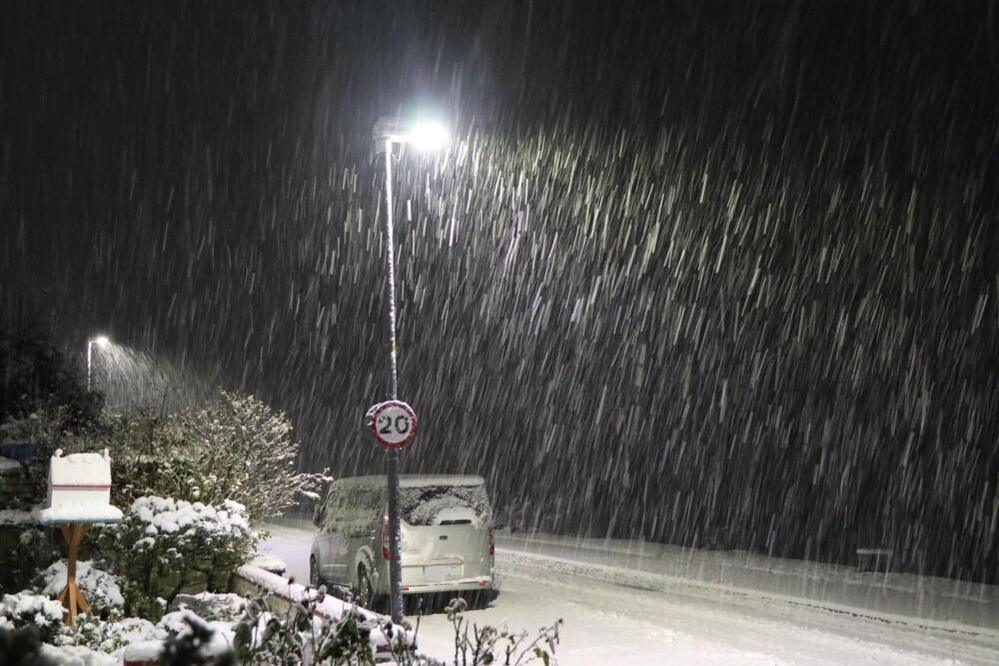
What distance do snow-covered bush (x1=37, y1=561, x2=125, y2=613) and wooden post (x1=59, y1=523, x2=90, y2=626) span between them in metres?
0.44

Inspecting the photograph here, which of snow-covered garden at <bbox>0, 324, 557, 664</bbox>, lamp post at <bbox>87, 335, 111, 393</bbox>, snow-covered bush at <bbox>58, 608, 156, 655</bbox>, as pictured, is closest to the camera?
snow-covered garden at <bbox>0, 324, 557, 664</bbox>

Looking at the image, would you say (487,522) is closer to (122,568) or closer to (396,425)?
(396,425)

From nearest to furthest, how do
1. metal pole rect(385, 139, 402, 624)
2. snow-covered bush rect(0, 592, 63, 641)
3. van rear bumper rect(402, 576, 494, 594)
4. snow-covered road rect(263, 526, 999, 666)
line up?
snow-covered bush rect(0, 592, 63, 641) < snow-covered road rect(263, 526, 999, 666) < metal pole rect(385, 139, 402, 624) < van rear bumper rect(402, 576, 494, 594)

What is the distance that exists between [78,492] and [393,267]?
5.30 meters

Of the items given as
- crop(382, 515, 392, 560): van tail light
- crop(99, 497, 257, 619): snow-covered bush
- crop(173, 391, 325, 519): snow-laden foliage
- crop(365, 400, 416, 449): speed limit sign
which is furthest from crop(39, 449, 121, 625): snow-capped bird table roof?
crop(382, 515, 392, 560): van tail light

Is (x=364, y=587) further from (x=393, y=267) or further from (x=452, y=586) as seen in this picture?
(x=393, y=267)

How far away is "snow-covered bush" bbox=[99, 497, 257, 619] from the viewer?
11.2m

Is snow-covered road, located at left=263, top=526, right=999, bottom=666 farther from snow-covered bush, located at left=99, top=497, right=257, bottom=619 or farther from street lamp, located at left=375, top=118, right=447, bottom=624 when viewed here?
snow-covered bush, located at left=99, top=497, right=257, bottom=619

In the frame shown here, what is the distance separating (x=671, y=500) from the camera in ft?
92.1

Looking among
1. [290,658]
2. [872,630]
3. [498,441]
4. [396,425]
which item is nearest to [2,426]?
[498,441]

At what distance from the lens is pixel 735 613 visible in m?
13.6

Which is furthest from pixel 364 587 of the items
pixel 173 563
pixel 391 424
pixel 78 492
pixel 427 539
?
pixel 78 492

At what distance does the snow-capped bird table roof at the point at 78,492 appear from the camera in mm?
9688

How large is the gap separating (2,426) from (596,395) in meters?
18.5
